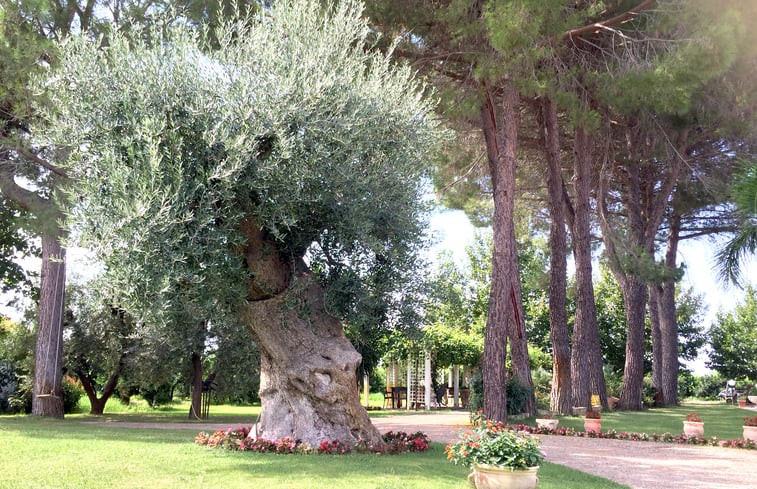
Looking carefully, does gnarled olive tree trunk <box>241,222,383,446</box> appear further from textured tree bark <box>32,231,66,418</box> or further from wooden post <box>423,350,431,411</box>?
wooden post <box>423,350,431,411</box>

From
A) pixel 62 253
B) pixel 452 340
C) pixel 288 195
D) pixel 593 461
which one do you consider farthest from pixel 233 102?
pixel 452 340

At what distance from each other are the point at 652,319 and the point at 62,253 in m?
20.8

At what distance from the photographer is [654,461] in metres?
10.7

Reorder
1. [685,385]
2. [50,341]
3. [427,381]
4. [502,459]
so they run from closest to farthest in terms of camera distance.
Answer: [502,459], [50,341], [427,381], [685,385]

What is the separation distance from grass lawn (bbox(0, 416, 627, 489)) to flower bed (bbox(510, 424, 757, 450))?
447 centimetres

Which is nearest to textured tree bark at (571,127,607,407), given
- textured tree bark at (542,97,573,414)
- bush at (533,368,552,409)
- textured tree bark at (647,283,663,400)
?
textured tree bark at (542,97,573,414)

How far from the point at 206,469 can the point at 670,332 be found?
22.4 metres

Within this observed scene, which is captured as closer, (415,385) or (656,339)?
(656,339)

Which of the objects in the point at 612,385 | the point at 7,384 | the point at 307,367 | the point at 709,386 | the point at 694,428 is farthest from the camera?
the point at 709,386

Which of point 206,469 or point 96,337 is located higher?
point 96,337

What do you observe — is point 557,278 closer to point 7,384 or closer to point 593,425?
point 593,425

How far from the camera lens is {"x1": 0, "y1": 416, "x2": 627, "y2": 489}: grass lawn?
7152 mm

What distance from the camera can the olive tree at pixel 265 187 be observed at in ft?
25.5

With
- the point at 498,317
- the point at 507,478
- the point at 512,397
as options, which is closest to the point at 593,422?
the point at 512,397
